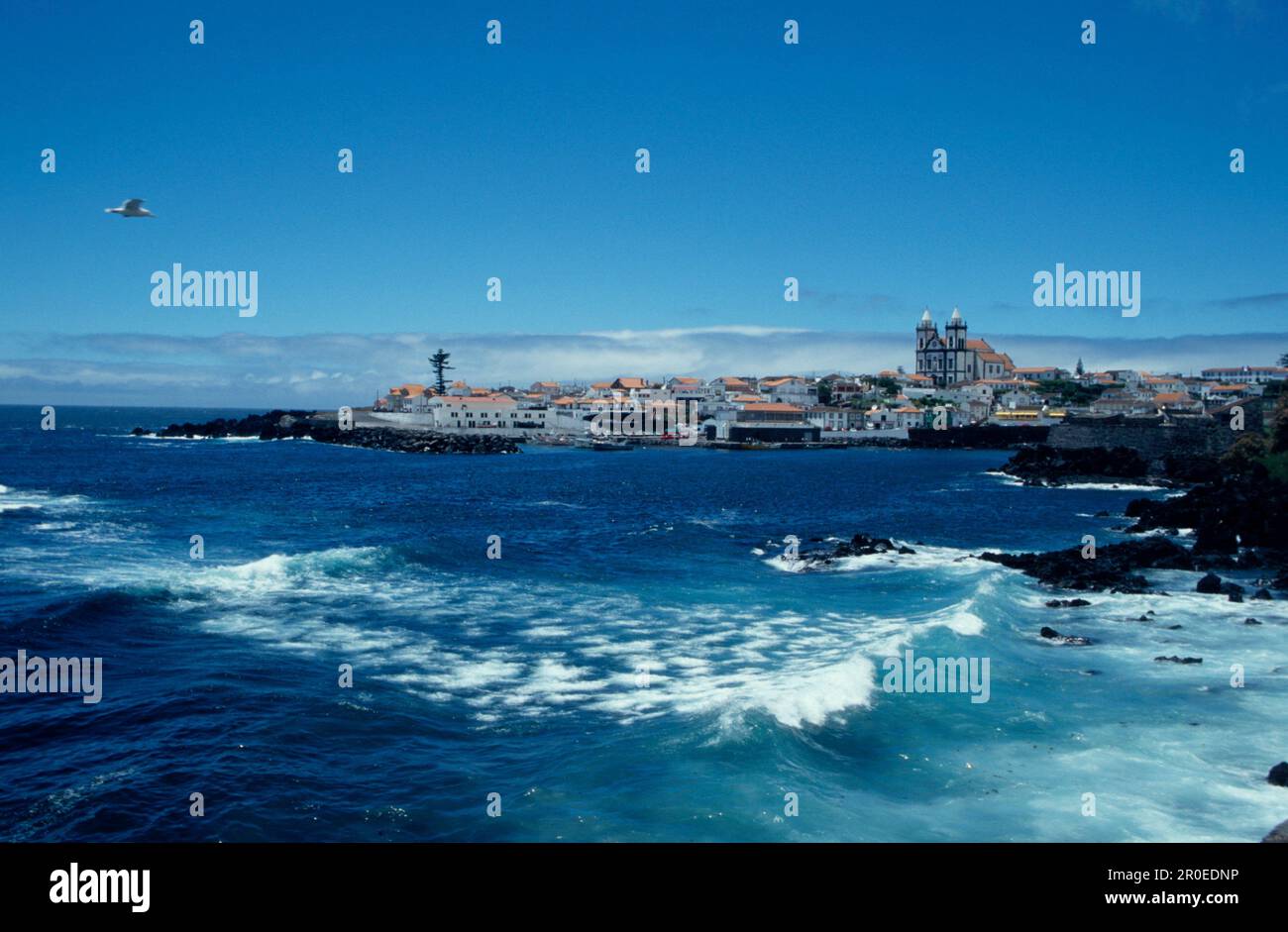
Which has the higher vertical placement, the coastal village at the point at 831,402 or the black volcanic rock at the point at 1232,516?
the coastal village at the point at 831,402

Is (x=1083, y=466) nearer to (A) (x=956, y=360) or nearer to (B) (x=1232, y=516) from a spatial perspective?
(B) (x=1232, y=516)

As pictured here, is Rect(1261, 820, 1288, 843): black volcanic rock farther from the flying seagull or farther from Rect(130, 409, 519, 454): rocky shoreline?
Rect(130, 409, 519, 454): rocky shoreline

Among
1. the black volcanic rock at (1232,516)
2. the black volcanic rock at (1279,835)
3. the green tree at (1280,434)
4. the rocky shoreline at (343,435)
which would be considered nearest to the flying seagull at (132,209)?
the black volcanic rock at (1279,835)

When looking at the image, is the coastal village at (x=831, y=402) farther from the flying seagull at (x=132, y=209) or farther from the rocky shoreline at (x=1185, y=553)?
the flying seagull at (x=132, y=209)

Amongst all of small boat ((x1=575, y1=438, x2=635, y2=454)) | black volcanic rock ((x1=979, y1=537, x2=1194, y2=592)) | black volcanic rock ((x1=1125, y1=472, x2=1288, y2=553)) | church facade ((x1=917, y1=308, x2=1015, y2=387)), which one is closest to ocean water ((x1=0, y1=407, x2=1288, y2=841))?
black volcanic rock ((x1=979, y1=537, x2=1194, y2=592))

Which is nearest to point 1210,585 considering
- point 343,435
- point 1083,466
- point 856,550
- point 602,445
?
point 856,550
